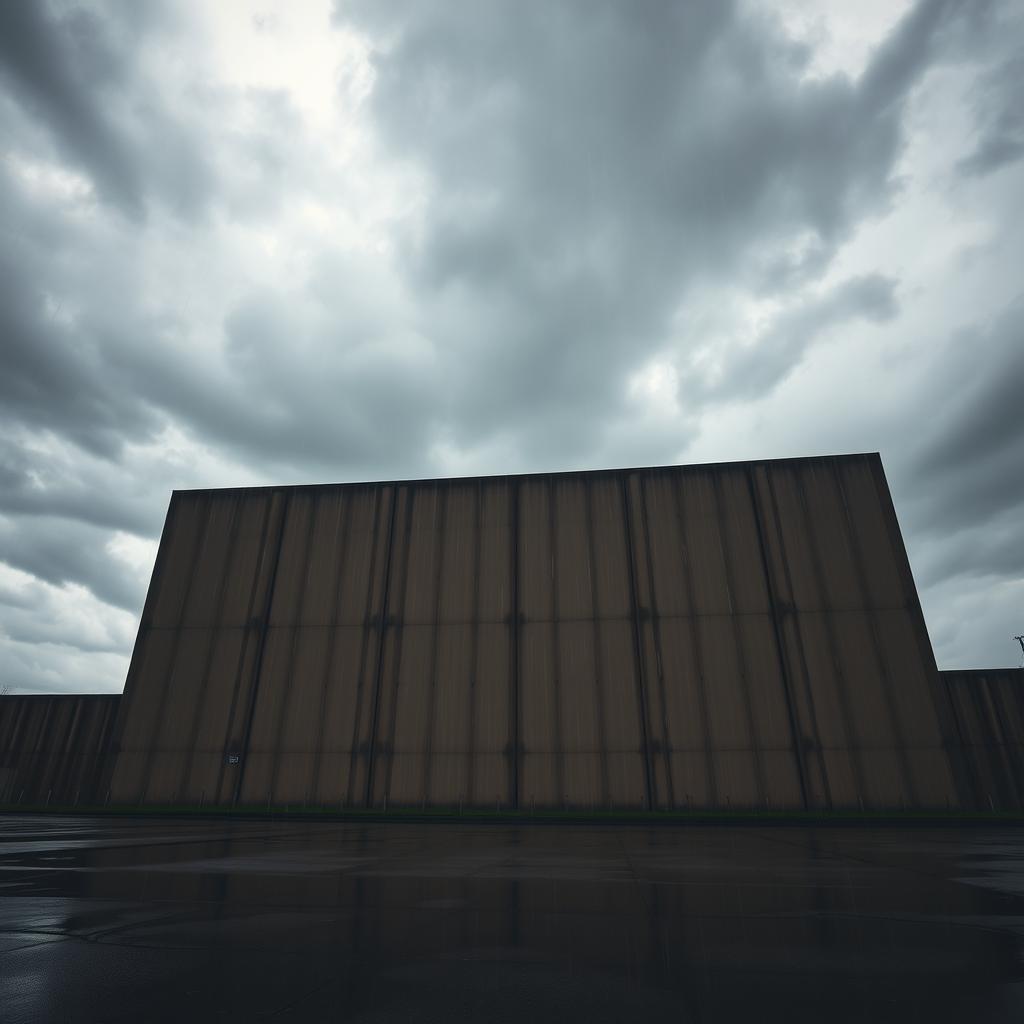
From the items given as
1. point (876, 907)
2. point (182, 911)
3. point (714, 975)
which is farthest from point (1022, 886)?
point (182, 911)

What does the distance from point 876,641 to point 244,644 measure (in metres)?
25.4

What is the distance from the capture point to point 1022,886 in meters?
5.94

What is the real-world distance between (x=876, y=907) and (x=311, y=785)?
22.5 m

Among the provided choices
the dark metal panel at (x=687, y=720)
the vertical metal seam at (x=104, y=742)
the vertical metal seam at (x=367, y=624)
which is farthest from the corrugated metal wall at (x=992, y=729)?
the vertical metal seam at (x=104, y=742)

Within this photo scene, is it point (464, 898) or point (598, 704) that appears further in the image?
point (598, 704)

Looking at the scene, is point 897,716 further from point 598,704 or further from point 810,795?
point 598,704

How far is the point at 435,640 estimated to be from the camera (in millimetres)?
24938

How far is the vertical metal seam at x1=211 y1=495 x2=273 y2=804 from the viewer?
23.9 metres

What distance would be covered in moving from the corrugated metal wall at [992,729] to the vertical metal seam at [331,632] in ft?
83.2

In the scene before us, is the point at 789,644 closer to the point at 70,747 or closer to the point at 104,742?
the point at 104,742

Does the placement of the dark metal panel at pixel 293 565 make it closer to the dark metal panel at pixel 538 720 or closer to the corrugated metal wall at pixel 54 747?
the dark metal panel at pixel 538 720

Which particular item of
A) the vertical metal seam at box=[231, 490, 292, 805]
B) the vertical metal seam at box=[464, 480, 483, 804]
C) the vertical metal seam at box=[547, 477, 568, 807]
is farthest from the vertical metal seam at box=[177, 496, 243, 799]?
the vertical metal seam at box=[547, 477, 568, 807]

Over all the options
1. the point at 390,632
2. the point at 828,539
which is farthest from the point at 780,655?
the point at 390,632

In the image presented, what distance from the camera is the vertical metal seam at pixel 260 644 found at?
938 inches
